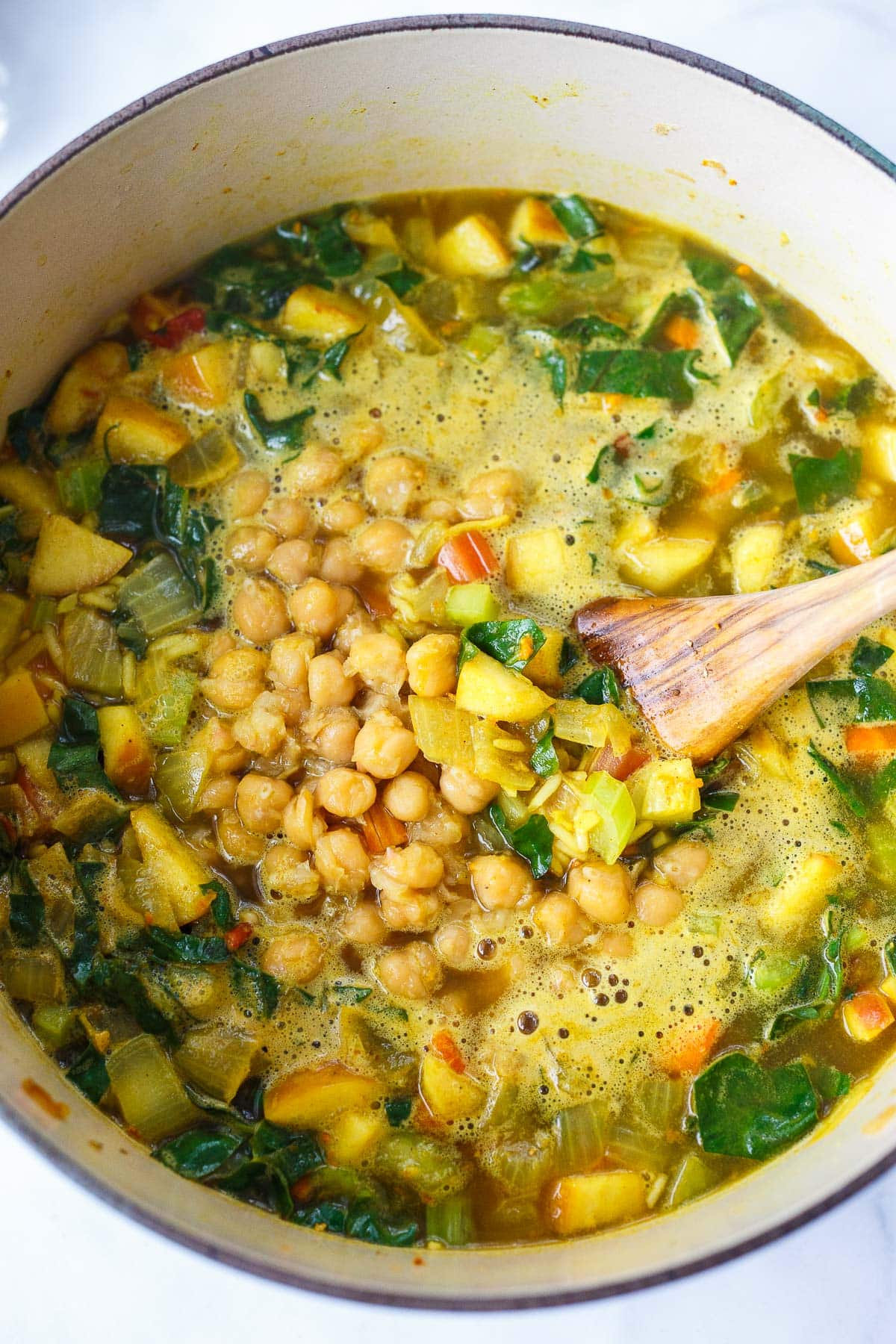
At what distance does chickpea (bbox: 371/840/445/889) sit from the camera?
3.04 metres

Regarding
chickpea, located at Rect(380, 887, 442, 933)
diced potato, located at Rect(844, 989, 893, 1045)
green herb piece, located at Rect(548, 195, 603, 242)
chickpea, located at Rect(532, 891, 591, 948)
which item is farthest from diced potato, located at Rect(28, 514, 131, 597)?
diced potato, located at Rect(844, 989, 893, 1045)

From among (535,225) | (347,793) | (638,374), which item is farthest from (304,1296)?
(535,225)

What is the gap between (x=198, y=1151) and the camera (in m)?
2.85

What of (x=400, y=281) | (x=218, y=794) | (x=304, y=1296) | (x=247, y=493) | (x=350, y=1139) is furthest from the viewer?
(x=400, y=281)

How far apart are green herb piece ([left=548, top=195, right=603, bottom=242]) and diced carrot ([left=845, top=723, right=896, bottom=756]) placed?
1.71m

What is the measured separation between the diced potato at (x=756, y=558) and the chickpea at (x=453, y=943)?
1275 millimetres

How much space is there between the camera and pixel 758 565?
11.0 feet

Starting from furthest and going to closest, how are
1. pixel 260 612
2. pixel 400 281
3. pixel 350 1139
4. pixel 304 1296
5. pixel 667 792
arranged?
pixel 400 281, pixel 260 612, pixel 667 792, pixel 350 1139, pixel 304 1296

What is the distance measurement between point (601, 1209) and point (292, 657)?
65.3 inches

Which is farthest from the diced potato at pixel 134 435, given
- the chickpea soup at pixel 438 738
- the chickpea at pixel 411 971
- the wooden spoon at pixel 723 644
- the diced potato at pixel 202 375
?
the chickpea at pixel 411 971

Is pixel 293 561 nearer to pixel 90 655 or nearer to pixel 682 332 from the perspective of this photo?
pixel 90 655

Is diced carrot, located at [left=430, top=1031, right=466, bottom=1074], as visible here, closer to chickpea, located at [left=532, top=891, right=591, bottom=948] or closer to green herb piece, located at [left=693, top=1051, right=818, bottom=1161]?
chickpea, located at [left=532, top=891, right=591, bottom=948]

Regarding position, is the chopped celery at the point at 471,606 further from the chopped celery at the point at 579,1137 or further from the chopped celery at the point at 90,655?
the chopped celery at the point at 579,1137

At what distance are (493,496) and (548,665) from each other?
1.72ft
